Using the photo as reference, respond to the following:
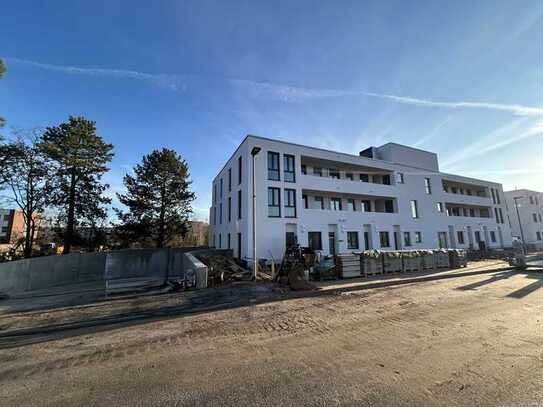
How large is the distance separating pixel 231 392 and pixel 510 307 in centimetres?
894

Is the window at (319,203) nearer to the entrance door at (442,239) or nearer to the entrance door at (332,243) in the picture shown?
the entrance door at (332,243)

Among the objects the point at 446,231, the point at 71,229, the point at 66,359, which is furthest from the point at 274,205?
the point at 446,231

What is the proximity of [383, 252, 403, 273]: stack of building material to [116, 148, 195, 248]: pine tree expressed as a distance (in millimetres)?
20132

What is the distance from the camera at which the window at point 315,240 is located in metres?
20.2

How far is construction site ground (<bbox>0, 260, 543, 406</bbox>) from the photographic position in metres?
3.15

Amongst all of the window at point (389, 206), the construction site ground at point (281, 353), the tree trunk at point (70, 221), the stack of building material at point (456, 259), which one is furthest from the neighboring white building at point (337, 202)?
the tree trunk at point (70, 221)

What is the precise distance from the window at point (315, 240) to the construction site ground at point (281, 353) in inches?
451

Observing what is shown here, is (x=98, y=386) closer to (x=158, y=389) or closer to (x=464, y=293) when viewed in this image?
(x=158, y=389)

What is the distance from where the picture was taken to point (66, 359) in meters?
4.51

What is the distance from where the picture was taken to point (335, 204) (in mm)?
23750

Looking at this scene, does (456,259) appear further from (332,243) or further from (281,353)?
(281,353)

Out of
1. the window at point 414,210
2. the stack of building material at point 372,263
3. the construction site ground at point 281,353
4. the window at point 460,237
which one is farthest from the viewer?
the window at point 460,237

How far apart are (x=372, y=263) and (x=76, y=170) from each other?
26.0m

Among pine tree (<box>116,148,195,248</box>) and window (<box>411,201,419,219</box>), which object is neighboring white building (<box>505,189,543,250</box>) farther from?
pine tree (<box>116,148,195,248</box>)
